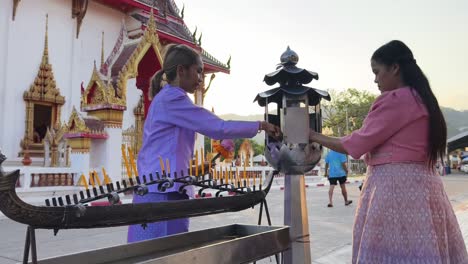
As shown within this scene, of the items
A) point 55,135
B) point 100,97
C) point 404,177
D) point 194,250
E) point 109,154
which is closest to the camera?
point 194,250

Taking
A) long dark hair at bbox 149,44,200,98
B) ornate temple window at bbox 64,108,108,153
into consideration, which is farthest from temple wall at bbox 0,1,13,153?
long dark hair at bbox 149,44,200,98

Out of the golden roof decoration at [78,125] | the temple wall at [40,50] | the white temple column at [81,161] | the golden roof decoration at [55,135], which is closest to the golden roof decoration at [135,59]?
the golden roof decoration at [78,125]

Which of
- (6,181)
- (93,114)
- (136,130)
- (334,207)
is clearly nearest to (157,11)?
(136,130)

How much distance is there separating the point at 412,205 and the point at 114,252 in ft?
4.69

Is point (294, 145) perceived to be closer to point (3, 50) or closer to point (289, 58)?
point (289, 58)

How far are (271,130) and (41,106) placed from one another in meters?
11.1

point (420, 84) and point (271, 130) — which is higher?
point (420, 84)

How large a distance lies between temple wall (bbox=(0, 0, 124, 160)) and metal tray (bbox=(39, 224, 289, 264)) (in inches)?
402

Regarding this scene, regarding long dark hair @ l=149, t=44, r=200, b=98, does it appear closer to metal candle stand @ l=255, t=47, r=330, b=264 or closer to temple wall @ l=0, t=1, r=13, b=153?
metal candle stand @ l=255, t=47, r=330, b=264

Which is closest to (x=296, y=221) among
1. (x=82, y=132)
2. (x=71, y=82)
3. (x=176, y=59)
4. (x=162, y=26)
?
(x=176, y=59)

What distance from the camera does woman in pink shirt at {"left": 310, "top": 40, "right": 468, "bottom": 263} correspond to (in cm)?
202

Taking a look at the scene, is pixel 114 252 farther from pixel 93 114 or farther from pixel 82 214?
pixel 93 114

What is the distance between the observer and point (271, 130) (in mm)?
2484

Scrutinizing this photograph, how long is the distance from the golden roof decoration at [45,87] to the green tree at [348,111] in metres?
37.4
